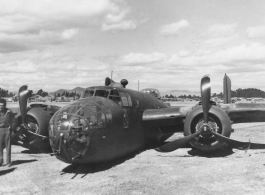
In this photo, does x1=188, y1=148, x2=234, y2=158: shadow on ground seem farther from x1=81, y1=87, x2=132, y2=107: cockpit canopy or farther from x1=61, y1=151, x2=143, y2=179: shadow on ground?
x1=81, y1=87, x2=132, y2=107: cockpit canopy

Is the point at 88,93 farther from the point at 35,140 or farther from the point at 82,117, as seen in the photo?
the point at 35,140

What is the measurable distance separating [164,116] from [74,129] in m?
4.76

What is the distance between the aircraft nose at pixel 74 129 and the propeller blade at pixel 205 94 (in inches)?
159

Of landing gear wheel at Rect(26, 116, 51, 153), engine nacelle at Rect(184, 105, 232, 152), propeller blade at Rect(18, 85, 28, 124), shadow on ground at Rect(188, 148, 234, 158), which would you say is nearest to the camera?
engine nacelle at Rect(184, 105, 232, 152)

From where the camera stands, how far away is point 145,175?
8.93 metres

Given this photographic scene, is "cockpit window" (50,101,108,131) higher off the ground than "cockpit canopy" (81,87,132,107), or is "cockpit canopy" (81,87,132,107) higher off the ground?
"cockpit canopy" (81,87,132,107)

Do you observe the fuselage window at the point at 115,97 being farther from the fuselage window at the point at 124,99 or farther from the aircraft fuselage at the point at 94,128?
the fuselage window at the point at 124,99

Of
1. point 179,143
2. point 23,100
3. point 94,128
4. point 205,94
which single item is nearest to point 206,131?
point 179,143

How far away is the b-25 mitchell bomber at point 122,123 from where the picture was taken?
8.84 meters

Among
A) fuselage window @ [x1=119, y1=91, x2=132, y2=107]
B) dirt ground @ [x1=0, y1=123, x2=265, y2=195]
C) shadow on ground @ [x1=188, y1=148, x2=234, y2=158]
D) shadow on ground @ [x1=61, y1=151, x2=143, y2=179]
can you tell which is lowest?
shadow on ground @ [x1=188, y1=148, x2=234, y2=158]

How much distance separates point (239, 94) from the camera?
152625 mm

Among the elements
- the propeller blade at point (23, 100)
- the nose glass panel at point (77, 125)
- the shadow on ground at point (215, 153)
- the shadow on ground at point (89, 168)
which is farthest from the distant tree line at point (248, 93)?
the nose glass panel at point (77, 125)

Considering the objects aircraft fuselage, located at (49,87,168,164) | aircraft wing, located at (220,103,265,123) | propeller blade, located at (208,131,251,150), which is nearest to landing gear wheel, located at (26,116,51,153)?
aircraft fuselage, located at (49,87,168,164)

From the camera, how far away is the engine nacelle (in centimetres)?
1122
